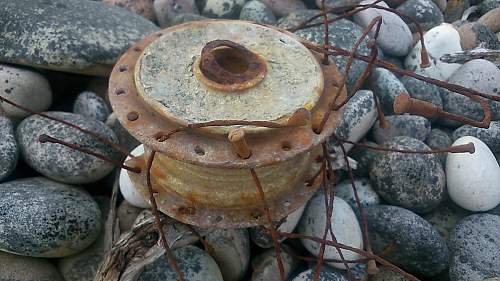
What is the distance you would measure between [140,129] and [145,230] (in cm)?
53

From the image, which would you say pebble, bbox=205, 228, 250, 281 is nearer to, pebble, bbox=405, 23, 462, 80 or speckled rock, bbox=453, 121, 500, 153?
speckled rock, bbox=453, 121, 500, 153

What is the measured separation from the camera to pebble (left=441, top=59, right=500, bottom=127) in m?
2.52

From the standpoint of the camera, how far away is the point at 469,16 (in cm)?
333

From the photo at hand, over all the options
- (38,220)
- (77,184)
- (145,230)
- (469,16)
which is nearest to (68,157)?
(77,184)

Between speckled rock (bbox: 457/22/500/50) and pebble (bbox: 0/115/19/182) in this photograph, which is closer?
pebble (bbox: 0/115/19/182)

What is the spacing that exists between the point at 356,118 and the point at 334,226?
52 cm

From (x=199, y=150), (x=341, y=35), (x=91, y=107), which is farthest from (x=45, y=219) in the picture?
(x=341, y=35)

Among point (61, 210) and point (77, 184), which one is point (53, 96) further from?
point (61, 210)

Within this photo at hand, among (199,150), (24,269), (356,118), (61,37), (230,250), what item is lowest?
(24,269)

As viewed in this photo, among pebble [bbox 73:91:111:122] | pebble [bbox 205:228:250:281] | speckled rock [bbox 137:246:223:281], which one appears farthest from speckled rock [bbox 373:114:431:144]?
pebble [bbox 73:91:111:122]

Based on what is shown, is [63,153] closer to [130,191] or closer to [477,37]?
[130,191]

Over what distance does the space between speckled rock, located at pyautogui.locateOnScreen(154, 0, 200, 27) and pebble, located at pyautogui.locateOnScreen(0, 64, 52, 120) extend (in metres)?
0.86

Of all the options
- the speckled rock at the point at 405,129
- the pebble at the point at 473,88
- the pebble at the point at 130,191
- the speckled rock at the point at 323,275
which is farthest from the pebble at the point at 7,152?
the pebble at the point at 473,88

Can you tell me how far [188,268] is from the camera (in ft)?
6.10
